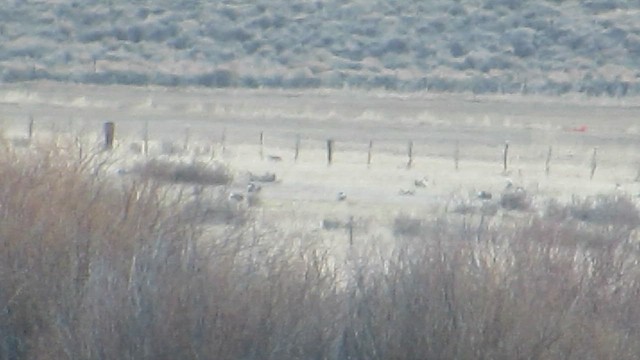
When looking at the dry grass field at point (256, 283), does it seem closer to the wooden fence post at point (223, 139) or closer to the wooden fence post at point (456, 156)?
the wooden fence post at point (456, 156)

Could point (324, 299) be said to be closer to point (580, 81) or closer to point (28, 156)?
point (28, 156)

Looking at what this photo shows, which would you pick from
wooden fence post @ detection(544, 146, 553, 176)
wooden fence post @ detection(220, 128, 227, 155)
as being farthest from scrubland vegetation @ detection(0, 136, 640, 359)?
wooden fence post @ detection(220, 128, 227, 155)

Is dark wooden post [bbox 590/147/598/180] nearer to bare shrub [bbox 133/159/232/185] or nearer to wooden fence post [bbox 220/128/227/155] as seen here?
wooden fence post [bbox 220/128/227/155]

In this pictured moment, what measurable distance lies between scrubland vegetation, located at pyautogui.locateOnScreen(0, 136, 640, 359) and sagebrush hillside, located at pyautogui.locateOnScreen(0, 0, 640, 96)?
112ft

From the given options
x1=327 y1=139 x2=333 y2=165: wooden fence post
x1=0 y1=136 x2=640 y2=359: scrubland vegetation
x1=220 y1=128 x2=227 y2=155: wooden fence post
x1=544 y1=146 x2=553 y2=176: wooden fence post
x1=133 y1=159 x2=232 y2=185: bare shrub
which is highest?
x1=0 y1=136 x2=640 y2=359: scrubland vegetation

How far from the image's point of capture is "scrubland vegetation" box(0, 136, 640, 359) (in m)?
9.13

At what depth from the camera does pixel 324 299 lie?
9.48 m

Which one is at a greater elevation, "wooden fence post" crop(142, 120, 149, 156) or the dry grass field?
the dry grass field

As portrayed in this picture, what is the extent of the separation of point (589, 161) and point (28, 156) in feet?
75.2

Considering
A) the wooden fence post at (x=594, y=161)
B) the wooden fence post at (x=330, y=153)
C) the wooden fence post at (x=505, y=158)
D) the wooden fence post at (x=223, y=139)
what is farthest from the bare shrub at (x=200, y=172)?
the wooden fence post at (x=594, y=161)

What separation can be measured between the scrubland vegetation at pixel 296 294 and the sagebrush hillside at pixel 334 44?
34.1 m

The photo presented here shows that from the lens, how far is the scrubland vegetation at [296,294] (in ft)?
30.0

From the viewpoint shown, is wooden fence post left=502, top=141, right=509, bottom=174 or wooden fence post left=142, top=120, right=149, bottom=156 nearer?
wooden fence post left=142, top=120, right=149, bottom=156

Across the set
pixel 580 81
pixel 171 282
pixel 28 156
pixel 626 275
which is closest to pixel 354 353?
pixel 171 282
